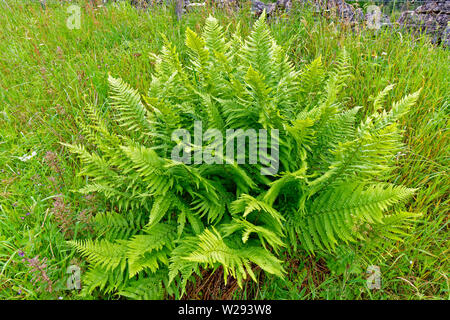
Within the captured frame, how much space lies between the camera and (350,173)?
1820mm

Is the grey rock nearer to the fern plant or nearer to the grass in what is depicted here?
the grass

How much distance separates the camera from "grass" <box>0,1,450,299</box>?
1.88 m

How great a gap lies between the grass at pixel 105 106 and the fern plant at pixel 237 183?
0.20 meters

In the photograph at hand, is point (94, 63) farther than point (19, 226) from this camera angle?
Yes

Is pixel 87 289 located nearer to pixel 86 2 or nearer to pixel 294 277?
pixel 294 277

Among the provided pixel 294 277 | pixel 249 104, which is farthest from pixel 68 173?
pixel 294 277

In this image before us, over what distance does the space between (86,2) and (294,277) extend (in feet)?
14.5

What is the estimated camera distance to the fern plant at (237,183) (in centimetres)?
166

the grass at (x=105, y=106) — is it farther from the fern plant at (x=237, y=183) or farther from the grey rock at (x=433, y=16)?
the grey rock at (x=433, y=16)

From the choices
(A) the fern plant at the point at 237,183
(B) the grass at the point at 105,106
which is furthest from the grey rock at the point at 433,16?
(A) the fern plant at the point at 237,183

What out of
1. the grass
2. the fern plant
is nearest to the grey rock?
the grass

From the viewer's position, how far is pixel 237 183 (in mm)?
1896

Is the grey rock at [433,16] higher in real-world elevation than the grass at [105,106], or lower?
higher

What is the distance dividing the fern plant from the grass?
0.66 ft
